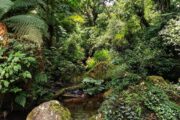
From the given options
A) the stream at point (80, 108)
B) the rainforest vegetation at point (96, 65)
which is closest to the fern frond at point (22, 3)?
the rainforest vegetation at point (96, 65)

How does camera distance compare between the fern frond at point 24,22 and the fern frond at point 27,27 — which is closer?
the fern frond at point 27,27

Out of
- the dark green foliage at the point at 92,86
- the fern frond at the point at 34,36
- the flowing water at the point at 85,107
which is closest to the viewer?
the fern frond at the point at 34,36

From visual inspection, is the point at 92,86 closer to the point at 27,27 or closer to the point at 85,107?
the point at 85,107

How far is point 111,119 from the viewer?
5.93 m

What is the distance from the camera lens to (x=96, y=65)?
35.8ft

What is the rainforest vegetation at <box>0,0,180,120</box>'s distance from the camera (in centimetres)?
639

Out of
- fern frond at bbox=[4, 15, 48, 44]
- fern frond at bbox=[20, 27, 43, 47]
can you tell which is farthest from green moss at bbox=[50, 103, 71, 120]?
fern frond at bbox=[4, 15, 48, 44]

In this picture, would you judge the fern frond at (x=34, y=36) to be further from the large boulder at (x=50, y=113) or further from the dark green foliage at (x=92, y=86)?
the dark green foliage at (x=92, y=86)

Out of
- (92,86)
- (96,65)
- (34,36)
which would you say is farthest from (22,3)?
(96,65)

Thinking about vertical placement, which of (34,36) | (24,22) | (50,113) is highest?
(24,22)

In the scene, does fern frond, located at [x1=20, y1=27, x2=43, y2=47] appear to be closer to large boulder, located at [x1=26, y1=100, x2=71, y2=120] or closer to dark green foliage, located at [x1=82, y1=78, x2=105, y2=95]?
large boulder, located at [x1=26, y1=100, x2=71, y2=120]

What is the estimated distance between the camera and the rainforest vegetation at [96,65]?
251 inches

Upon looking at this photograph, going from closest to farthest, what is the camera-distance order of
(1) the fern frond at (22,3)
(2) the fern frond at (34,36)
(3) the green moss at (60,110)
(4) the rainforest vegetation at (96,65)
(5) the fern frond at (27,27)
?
(4) the rainforest vegetation at (96,65)
(3) the green moss at (60,110)
(2) the fern frond at (34,36)
(5) the fern frond at (27,27)
(1) the fern frond at (22,3)

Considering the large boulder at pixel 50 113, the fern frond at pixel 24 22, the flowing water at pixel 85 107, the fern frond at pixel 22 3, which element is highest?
the fern frond at pixel 22 3
